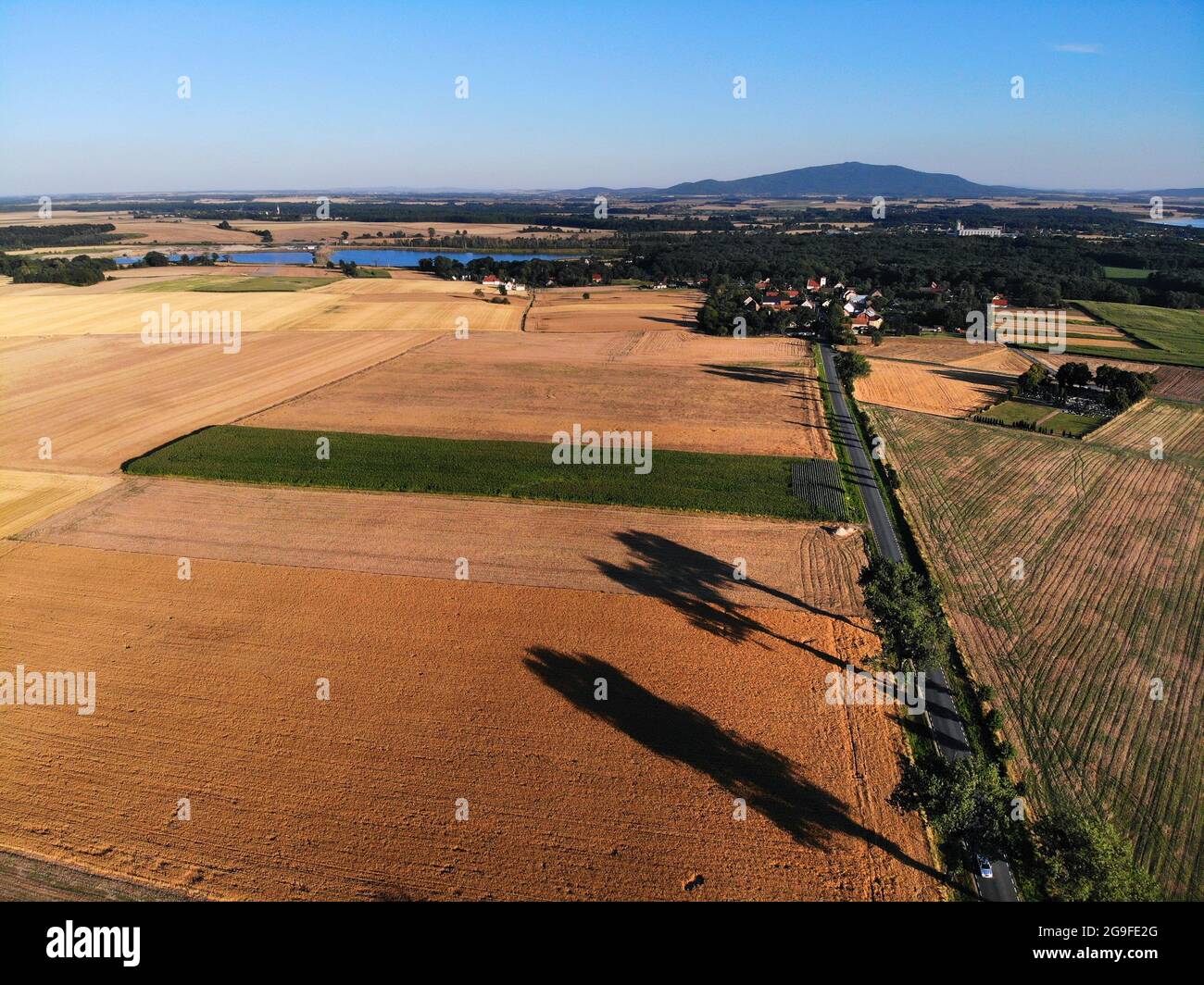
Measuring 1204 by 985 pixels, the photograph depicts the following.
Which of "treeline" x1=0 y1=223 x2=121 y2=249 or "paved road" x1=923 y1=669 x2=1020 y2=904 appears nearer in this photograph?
"paved road" x1=923 y1=669 x2=1020 y2=904

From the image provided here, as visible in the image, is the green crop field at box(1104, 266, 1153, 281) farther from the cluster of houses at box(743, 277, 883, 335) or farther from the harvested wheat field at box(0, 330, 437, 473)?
the harvested wheat field at box(0, 330, 437, 473)

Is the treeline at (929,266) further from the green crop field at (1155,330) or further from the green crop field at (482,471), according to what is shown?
the green crop field at (482,471)

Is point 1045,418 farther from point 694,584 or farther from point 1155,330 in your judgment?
point 1155,330

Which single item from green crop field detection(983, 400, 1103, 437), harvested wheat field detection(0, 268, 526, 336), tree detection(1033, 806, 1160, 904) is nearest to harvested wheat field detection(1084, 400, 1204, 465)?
green crop field detection(983, 400, 1103, 437)

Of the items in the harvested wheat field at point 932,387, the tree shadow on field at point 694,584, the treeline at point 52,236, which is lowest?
the tree shadow on field at point 694,584

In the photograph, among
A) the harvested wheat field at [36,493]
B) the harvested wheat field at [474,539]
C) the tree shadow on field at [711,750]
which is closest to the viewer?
the tree shadow on field at [711,750]

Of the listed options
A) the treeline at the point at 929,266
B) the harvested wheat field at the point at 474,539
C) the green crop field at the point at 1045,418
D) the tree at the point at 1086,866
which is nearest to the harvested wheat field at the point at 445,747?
the harvested wheat field at the point at 474,539

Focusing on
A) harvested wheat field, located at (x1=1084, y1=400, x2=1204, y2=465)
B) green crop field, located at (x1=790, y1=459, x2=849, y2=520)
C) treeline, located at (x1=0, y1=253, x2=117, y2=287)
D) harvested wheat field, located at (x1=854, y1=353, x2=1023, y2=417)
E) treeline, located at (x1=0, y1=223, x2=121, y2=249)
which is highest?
treeline, located at (x1=0, y1=223, x2=121, y2=249)

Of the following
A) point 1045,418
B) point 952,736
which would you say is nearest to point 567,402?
point 1045,418
